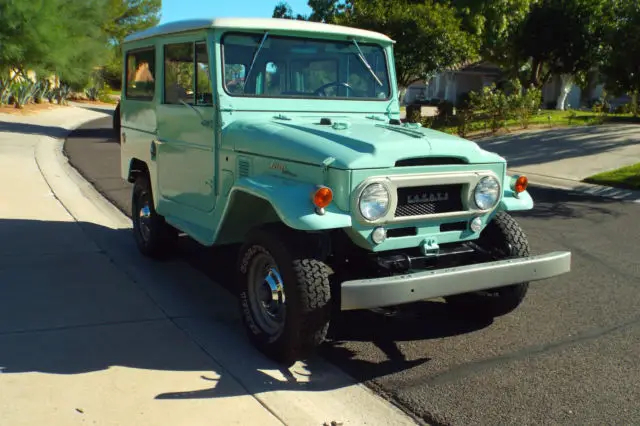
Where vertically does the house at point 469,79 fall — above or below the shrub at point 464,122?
above

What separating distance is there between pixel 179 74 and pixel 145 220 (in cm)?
173

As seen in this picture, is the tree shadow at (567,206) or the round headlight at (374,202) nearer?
the round headlight at (374,202)

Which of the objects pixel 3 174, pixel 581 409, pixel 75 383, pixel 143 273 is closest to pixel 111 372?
pixel 75 383

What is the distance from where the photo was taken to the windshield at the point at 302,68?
508 centimetres

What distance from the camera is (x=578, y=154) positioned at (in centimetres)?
1462

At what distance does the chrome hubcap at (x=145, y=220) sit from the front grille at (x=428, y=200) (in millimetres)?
3193

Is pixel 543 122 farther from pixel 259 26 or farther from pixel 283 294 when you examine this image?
pixel 283 294

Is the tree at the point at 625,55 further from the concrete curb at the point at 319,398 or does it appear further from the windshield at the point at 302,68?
the concrete curb at the point at 319,398

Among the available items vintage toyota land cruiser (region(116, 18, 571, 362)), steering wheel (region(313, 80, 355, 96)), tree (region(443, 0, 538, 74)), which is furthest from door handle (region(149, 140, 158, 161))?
tree (region(443, 0, 538, 74))

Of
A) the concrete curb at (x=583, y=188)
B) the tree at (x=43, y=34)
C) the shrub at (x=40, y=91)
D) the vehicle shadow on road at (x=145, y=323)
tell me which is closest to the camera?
the vehicle shadow on road at (x=145, y=323)

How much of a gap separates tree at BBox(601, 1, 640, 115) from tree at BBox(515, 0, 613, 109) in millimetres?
4841

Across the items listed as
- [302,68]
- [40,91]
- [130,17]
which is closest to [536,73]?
[302,68]

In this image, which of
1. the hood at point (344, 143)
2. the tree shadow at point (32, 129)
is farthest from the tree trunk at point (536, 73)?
the hood at point (344, 143)

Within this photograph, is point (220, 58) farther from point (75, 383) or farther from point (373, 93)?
point (75, 383)
